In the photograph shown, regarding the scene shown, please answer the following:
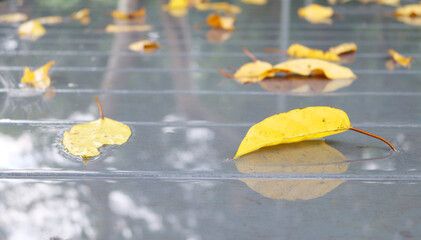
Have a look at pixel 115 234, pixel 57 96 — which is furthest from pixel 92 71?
pixel 115 234

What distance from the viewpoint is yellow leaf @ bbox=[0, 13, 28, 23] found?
8.46 feet

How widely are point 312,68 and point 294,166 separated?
631 millimetres

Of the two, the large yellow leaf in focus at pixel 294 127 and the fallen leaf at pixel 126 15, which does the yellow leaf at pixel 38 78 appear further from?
the fallen leaf at pixel 126 15

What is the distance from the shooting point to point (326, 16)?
9.06 feet

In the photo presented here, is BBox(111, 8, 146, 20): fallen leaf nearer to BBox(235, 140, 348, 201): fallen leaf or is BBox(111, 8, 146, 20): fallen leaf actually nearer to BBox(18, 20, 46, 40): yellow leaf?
BBox(18, 20, 46, 40): yellow leaf

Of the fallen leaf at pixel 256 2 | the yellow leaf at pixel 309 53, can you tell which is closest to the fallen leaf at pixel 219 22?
the yellow leaf at pixel 309 53

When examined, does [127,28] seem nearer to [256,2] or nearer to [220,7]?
[220,7]

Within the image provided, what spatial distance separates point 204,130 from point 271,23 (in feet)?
5.16

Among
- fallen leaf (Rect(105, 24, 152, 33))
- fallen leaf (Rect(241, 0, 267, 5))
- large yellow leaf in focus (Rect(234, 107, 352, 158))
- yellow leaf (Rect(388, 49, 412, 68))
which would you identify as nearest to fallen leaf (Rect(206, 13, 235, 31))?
fallen leaf (Rect(105, 24, 152, 33))

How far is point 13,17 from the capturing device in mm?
2621

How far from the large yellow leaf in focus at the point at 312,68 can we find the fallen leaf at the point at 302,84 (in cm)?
2

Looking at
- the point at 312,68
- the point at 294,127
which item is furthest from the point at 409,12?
the point at 294,127

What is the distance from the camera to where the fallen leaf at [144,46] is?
74.3 inches

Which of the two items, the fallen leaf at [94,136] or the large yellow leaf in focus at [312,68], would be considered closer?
the fallen leaf at [94,136]
